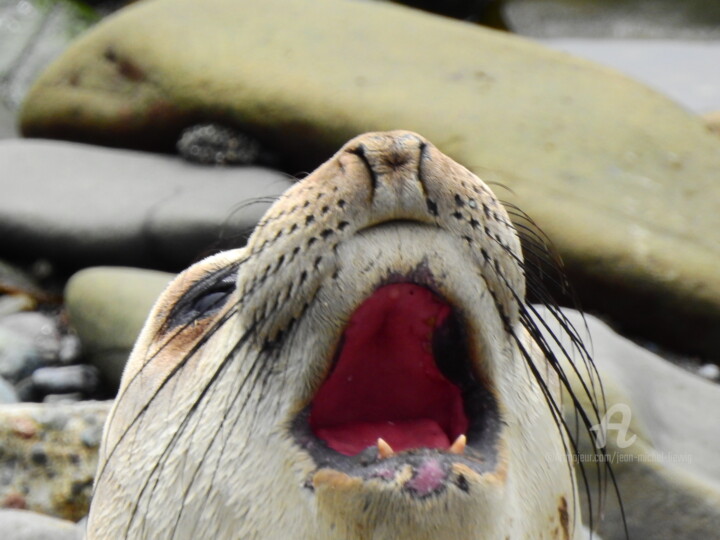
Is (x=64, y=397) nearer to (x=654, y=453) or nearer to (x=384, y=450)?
(x=654, y=453)

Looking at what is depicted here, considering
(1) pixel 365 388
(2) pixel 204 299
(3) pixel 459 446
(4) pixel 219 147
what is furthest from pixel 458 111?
(3) pixel 459 446

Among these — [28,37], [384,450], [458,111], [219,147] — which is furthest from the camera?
[28,37]

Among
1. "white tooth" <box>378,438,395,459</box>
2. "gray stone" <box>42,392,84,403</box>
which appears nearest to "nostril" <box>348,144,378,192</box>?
"white tooth" <box>378,438,395,459</box>

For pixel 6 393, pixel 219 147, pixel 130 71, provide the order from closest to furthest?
pixel 6 393 < pixel 219 147 < pixel 130 71

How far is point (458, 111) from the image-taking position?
263 inches

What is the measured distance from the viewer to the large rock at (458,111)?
233 inches

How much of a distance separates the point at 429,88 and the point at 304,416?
5.03m

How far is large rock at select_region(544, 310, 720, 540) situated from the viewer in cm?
405

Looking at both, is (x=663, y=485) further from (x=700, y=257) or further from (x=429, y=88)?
(x=429, y=88)

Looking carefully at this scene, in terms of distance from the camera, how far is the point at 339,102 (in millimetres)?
6695

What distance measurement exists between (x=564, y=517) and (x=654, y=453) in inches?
71.6

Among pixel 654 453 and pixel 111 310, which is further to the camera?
pixel 111 310

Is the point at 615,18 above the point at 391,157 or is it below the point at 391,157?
below

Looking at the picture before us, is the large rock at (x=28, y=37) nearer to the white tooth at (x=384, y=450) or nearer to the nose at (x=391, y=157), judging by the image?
the nose at (x=391, y=157)
